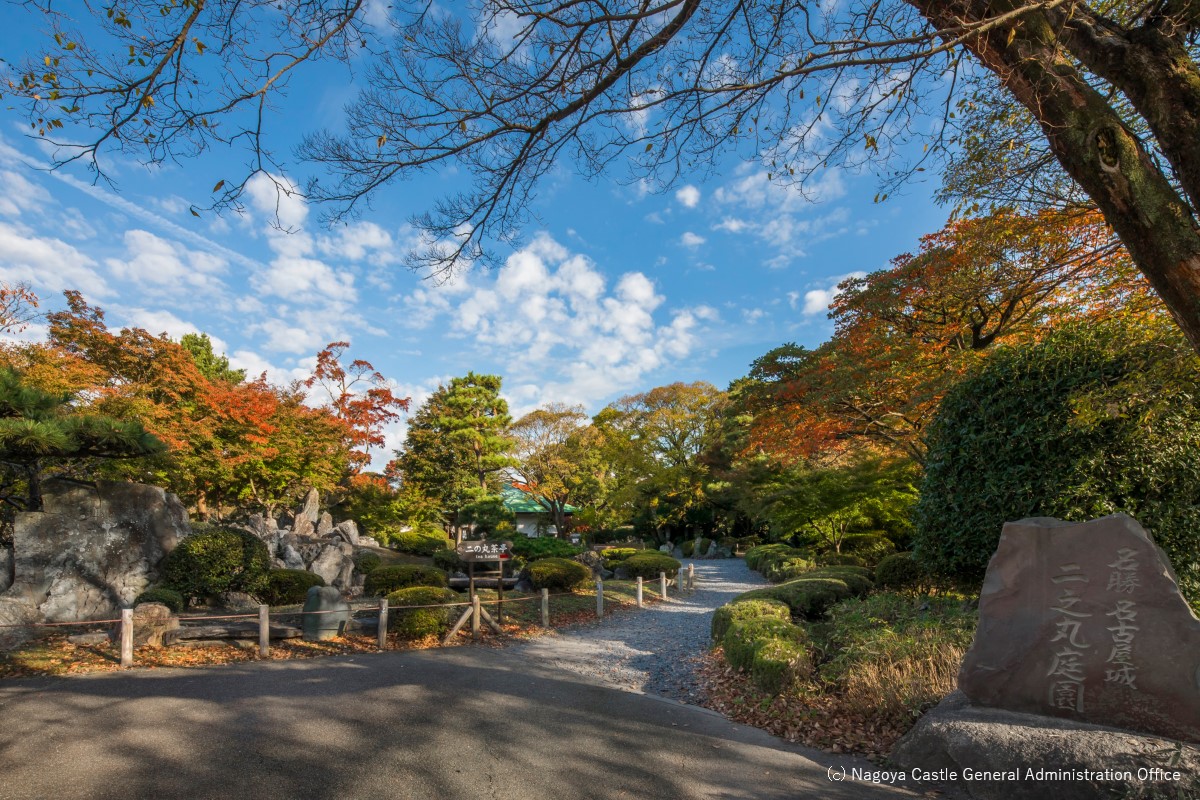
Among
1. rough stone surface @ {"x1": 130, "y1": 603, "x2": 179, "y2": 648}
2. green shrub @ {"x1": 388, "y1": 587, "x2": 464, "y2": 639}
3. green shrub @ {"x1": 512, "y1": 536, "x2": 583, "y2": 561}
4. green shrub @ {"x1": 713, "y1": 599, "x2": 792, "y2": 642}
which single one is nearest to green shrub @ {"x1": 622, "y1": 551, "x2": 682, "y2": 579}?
green shrub @ {"x1": 512, "y1": 536, "x2": 583, "y2": 561}

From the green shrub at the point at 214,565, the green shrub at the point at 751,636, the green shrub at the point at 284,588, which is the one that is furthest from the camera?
the green shrub at the point at 284,588

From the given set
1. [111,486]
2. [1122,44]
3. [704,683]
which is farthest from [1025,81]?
[111,486]

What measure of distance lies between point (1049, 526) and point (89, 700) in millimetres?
8515

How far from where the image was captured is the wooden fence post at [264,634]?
7.50 metres

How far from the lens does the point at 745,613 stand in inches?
320

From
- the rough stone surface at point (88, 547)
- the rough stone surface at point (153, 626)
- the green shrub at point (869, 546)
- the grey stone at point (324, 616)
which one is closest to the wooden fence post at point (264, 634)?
the grey stone at point (324, 616)

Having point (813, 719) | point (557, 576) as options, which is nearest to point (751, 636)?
point (813, 719)

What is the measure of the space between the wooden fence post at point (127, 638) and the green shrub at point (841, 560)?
53.2 feet

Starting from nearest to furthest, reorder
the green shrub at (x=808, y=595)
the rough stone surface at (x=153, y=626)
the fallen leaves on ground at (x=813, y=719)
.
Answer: the fallen leaves on ground at (x=813, y=719) < the rough stone surface at (x=153, y=626) < the green shrub at (x=808, y=595)

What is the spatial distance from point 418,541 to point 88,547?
11.9m

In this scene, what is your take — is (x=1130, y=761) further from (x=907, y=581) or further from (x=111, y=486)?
(x=111, y=486)

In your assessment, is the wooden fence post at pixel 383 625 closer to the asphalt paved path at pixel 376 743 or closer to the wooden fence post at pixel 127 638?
the asphalt paved path at pixel 376 743

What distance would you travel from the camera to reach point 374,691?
5.54 meters

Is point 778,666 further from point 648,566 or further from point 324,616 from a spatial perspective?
point 648,566
